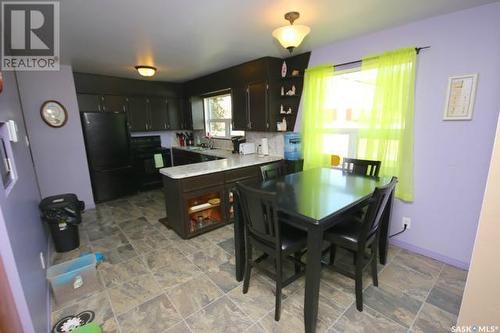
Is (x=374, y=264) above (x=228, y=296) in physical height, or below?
above

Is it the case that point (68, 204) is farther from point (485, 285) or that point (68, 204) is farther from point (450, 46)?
point (450, 46)

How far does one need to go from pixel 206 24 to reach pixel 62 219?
2684 mm

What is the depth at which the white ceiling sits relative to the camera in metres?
1.80

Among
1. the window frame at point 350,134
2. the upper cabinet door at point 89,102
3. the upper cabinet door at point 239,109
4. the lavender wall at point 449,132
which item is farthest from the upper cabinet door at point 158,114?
the lavender wall at point 449,132

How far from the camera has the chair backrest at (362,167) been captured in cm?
239

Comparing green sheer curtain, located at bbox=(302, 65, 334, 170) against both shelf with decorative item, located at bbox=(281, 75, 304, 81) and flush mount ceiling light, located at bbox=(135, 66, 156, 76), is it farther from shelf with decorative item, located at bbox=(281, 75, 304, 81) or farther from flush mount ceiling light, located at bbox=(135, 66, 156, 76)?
flush mount ceiling light, located at bbox=(135, 66, 156, 76)

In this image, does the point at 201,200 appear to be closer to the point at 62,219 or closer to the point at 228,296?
the point at 228,296

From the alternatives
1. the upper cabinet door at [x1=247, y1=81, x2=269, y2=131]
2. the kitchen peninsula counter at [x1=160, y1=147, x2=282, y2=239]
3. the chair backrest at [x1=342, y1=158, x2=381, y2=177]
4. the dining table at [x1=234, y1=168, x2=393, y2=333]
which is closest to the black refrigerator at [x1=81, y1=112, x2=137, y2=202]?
the kitchen peninsula counter at [x1=160, y1=147, x2=282, y2=239]

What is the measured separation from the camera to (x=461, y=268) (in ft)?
7.06

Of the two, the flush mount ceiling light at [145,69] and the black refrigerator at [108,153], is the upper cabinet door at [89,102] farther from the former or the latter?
the flush mount ceiling light at [145,69]

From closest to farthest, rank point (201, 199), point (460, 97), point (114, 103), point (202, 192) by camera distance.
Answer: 1. point (460, 97)
2. point (202, 192)
3. point (201, 199)
4. point (114, 103)

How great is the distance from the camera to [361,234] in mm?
1598

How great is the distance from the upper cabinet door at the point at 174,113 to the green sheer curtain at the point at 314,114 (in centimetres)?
324

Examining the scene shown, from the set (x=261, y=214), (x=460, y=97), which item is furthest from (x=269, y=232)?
(x=460, y=97)
